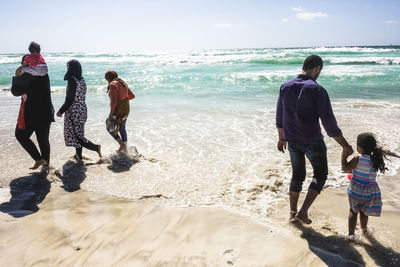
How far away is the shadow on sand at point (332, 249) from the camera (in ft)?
8.84

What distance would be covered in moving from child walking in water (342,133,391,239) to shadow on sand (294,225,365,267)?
0.34 metres

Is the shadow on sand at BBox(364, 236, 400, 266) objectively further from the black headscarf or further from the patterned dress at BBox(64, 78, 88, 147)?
the black headscarf

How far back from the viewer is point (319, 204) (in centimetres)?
388

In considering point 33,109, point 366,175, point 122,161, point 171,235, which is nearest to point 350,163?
point 366,175

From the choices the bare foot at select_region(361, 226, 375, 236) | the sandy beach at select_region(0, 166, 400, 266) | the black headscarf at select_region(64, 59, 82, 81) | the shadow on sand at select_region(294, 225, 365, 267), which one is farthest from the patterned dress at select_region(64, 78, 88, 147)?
the bare foot at select_region(361, 226, 375, 236)

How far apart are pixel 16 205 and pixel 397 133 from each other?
7.56 m

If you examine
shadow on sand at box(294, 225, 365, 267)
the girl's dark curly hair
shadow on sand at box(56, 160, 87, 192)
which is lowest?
shadow on sand at box(294, 225, 365, 267)

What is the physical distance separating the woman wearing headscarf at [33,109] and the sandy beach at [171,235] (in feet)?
3.21

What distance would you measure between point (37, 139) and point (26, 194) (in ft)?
3.03

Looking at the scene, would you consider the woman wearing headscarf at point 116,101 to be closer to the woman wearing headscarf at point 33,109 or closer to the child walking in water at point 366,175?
the woman wearing headscarf at point 33,109

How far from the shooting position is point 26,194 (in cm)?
402

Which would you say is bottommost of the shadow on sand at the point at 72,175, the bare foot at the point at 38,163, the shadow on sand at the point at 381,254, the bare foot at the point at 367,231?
the shadow on sand at the point at 381,254

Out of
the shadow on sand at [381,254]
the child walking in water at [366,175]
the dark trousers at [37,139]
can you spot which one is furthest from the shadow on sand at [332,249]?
the dark trousers at [37,139]

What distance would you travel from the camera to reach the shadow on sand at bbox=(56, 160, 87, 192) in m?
4.30
